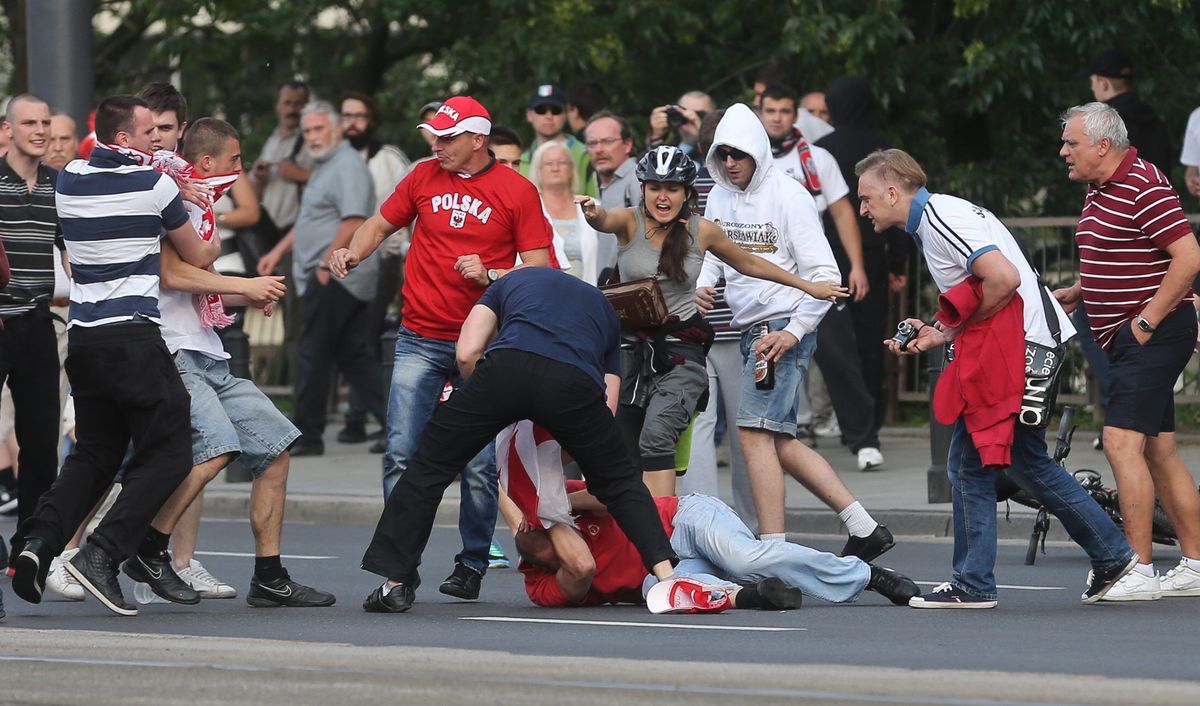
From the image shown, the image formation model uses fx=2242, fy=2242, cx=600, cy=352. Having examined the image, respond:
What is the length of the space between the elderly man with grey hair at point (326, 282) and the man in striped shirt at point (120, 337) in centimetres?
610

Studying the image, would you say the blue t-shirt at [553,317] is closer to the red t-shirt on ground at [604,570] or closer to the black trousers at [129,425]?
the red t-shirt on ground at [604,570]

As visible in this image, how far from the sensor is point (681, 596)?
8.09 metres

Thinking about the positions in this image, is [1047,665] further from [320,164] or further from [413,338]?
[320,164]

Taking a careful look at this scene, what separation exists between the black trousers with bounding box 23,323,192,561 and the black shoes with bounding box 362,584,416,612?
0.85 meters

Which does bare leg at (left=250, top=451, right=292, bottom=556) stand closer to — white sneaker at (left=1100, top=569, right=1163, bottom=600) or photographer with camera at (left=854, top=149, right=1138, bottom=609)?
photographer with camera at (left=854, top=149, right=1138, bottom=609)

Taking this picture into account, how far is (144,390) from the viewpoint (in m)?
8.11

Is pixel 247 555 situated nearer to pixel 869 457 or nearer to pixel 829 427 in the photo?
pixel 869 457

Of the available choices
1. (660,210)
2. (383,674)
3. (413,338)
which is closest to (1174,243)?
(660,210)

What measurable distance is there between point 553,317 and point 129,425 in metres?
1.66

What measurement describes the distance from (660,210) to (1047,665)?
3.17m

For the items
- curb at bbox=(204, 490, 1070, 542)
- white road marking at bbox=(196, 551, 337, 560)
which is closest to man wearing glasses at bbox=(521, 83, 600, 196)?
curb at bbox=(204, 490, 1070, 542)

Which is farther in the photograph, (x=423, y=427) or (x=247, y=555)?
(x=247, y=555)

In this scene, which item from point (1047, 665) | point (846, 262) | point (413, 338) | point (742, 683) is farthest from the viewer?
point (846, 262)

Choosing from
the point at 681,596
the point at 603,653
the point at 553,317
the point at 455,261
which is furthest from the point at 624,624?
the point at 455,261
